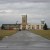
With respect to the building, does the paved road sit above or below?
above

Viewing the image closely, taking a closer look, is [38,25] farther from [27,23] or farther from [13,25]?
[13,25]

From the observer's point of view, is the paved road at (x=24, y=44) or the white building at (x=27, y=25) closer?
the paved road at (x=24, y=44)

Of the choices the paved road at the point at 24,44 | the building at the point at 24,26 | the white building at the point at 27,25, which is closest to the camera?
the paved road at the point at 24,44

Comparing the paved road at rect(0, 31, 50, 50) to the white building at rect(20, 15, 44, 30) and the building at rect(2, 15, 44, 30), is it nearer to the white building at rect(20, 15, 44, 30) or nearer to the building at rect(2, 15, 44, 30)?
the building at rect(2, 15, 44, 30)

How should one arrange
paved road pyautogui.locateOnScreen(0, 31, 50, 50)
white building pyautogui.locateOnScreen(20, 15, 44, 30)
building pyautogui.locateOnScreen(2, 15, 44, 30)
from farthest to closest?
1. white building pyautogui.locateOnScreen(20, 15, 44, 30)
2. building pyautogui.locateOnScreen(2, 15, 44, 30)
3. paved road pyautogui.locateOnScreen(0, 31, 50, 50)

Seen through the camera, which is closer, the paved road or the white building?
the paved road

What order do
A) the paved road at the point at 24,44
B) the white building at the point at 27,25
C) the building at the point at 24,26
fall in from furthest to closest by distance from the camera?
the white building at the point at 27,25, the building at the point at 24,26, the paved road at the point at 24,44

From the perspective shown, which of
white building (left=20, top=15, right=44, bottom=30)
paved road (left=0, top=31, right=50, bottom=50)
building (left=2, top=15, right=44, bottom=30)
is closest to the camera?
paved road (left=0, top=31, right=50, bottom=50)

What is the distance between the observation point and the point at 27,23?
18525 cm

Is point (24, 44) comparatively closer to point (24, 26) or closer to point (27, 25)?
point (24, 26)

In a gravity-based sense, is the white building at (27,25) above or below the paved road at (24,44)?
below

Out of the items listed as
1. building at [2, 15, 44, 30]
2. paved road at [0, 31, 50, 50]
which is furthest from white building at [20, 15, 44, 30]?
paved road at [0, 31, 50, 50]

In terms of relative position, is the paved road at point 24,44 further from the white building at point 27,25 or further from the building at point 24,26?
the white building at point 27,25

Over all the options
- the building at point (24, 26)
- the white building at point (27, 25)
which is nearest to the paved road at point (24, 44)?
the building at point (24, 26)
